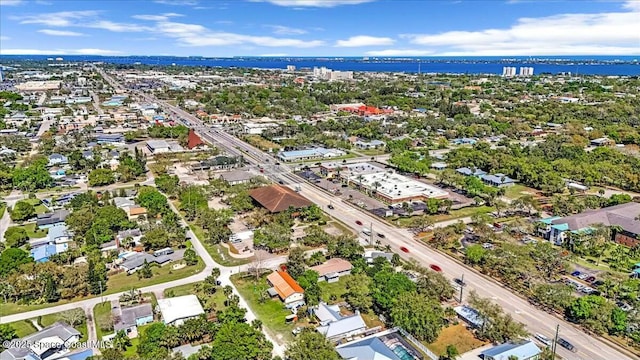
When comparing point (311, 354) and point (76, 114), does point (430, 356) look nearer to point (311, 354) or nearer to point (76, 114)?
point (311, 354)

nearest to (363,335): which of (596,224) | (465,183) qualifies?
(596,224)

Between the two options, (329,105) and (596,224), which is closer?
(596,224)

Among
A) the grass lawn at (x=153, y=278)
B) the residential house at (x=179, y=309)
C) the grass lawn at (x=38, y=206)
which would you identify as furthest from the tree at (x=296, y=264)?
the grass lawn at (x=38, y=206)

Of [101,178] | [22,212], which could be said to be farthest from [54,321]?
[101,178]

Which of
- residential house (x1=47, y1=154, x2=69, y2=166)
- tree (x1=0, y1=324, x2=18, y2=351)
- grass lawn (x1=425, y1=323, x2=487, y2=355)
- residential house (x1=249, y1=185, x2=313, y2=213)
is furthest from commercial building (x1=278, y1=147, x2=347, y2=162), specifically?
tree (x1=0, y1=324, x2=18, y2=351)

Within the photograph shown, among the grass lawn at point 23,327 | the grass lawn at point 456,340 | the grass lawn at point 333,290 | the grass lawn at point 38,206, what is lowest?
the grass lawn at point 456,340

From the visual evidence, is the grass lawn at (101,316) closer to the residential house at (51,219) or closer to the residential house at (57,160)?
the residential house at (51,219)

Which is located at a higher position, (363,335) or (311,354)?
(311,354)
